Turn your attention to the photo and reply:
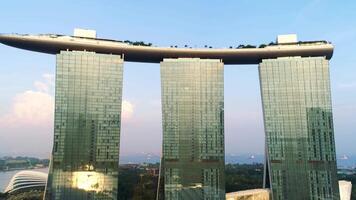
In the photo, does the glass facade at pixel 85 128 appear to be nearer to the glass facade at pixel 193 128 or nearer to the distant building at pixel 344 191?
the glass facade at pixel 193 128

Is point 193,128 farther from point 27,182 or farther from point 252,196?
point 27,182

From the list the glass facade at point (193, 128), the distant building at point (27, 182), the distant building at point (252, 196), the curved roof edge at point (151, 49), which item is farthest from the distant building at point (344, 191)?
the distant building at point (27, 182)

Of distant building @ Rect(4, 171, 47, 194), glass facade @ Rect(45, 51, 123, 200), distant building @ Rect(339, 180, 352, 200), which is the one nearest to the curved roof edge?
glass facade @ Rect(45, 51, 123, 200)

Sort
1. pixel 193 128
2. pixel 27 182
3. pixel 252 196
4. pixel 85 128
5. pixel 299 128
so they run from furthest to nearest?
pixel 27 182 → pixel 252 196 → pixel 193 128 → pixel 299 128 → pixel 85 128

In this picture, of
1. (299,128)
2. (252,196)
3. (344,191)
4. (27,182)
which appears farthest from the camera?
(27,182)

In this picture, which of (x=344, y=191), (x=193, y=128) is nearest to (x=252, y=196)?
(x=193, y=128)

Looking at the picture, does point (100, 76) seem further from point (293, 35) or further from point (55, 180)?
point (293, 35)

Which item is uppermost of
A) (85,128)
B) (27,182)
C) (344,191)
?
(85,128)
